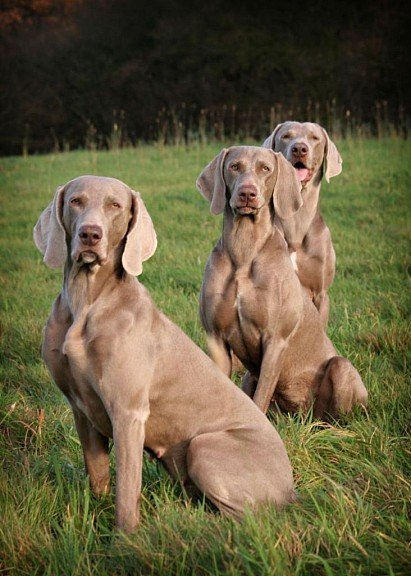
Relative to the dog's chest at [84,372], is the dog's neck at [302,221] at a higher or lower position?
higher

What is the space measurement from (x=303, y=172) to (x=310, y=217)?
308 mm

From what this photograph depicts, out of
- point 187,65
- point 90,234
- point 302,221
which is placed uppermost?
point 187,65

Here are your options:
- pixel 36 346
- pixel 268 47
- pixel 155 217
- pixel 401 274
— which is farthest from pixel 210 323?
pixel 268 47

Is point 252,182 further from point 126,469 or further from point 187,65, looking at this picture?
point 187,65

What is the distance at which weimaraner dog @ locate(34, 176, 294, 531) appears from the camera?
3.25 meters

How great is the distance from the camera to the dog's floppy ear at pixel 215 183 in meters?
4.62

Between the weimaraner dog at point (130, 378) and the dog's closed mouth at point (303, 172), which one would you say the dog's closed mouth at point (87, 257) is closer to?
the weimaraner dog at point (130, 378)

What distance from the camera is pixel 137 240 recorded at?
134 inches

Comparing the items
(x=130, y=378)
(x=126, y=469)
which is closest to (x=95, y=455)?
(x=126, y=469)

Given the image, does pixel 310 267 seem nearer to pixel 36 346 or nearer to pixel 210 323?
pixel 210 323

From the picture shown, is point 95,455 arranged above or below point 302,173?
below

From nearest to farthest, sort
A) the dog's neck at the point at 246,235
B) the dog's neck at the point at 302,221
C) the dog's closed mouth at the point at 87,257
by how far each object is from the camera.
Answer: the dog's closed mouth at the point at 87,257 < the dog's neck at the point at 246,235 < the dog's neck at the point at 302,221

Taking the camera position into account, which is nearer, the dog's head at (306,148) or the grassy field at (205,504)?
the grassy field at (205,504)

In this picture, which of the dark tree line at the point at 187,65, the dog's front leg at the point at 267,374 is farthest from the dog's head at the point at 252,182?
Result: the dark tree line at the point at 187,65
